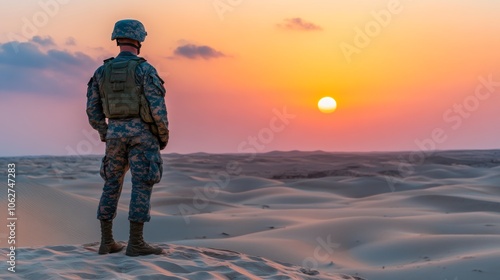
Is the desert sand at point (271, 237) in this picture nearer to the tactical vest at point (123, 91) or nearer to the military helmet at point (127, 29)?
the tactical vest at point (123, 91)

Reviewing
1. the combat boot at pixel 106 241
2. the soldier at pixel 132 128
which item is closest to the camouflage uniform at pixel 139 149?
the soldier at pixel 132 128

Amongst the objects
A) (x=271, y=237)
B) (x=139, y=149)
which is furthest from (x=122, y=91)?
(x=271, y=237)

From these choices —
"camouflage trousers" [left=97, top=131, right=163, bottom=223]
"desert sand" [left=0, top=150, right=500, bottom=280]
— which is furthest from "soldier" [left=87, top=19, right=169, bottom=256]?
"desert sand" [left=0, top=150, right=500, bottom=280]

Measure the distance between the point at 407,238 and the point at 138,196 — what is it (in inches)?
164

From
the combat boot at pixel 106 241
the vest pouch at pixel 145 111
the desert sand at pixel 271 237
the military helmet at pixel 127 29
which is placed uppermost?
the military helmet at pixel 127 29

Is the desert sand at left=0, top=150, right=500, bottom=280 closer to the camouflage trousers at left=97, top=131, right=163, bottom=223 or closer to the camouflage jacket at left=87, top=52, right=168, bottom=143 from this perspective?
the camouflage trousers at left=97, top=131, right=163, bottom=223

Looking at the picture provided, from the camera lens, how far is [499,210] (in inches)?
437

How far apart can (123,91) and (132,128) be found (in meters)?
0.33

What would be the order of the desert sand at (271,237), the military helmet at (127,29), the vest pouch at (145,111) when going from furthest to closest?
the military helmet at (127,29), the vest pouch at (145,111), the desert sand at (271,237)

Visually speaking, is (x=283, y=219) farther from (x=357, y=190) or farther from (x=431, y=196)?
(x=357, y=190)

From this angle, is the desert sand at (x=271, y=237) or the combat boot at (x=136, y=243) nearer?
the desert sand at (x=271, y=237)

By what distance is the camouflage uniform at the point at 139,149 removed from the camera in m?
4.56

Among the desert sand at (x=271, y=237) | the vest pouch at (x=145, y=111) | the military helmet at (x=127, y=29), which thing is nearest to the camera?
the desert sand at (x=271, y=237)

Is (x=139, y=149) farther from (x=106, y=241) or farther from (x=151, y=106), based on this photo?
(x=106, y=241)
